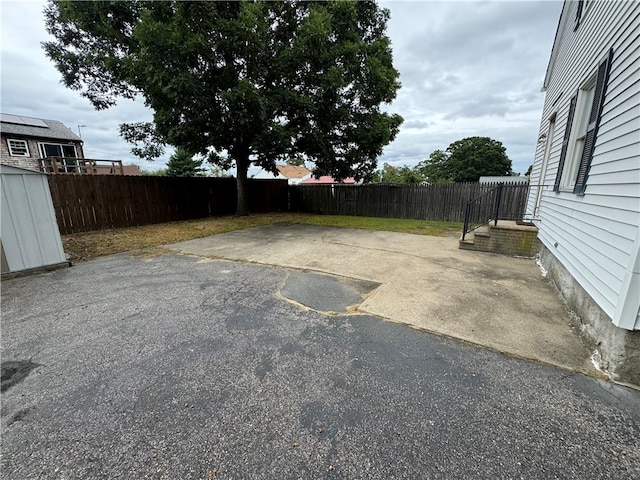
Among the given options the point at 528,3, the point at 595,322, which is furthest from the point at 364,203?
the point at 595,322

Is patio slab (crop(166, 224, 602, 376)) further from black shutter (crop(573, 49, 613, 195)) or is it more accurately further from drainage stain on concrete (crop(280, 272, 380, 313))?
black shutter (crop(573, 49, 613, 195))

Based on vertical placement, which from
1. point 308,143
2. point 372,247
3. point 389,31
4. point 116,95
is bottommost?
point 372,247

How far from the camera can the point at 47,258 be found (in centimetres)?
461

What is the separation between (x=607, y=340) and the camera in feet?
7.32

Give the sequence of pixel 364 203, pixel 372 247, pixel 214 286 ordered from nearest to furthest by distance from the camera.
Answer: pixel 214 286
pixel 372 247
pixel 364 203

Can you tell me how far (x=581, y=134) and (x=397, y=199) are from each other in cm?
816

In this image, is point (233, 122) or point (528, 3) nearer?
point (528, 3)

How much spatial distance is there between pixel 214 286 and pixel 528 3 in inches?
332

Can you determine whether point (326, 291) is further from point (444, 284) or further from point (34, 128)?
→ point (34, 128)

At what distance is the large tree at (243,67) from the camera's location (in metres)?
7.29

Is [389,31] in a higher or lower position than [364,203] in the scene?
higher

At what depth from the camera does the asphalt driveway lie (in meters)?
1.42

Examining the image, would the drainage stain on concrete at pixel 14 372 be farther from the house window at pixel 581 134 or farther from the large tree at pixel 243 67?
the large tree at pixel 243 67

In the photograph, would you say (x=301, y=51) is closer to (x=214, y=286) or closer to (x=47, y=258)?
(x=214, y=286)
